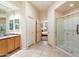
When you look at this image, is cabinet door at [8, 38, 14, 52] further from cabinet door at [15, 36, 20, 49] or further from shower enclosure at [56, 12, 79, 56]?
shower enclosure at [56, 12, 79, 56]

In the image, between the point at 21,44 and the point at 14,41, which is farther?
the point at 21,44

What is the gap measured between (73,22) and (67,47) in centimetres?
130

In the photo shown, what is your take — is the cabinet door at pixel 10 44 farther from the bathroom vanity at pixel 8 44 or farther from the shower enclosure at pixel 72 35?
the shower enclosure at pixel 72 35

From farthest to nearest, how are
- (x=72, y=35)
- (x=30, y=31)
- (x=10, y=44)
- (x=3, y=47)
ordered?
1. (x=30, y=31)
2. (x=10, y=44)
3. (x=72, y=35)
4. (x=3, y=47)

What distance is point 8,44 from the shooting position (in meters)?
4.95

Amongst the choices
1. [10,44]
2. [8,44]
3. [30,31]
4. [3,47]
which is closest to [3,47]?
[3,47]

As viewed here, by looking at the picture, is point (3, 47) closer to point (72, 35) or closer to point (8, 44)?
point (8, 44)

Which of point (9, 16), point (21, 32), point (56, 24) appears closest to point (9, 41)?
point (21, 32)

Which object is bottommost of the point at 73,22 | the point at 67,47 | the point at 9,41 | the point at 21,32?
the point at 67,47

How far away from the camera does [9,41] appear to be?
16.5 ft

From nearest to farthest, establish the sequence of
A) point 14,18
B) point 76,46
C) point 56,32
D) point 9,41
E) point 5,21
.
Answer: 1. point 76,46
2. point 9,41
3. point 5,21
4. point 14,18
5. point 56,32

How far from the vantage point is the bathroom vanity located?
4436 millimetres

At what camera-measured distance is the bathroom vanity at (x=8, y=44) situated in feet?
14.6

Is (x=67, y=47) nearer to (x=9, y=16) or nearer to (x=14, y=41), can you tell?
(x=14, y=41)
